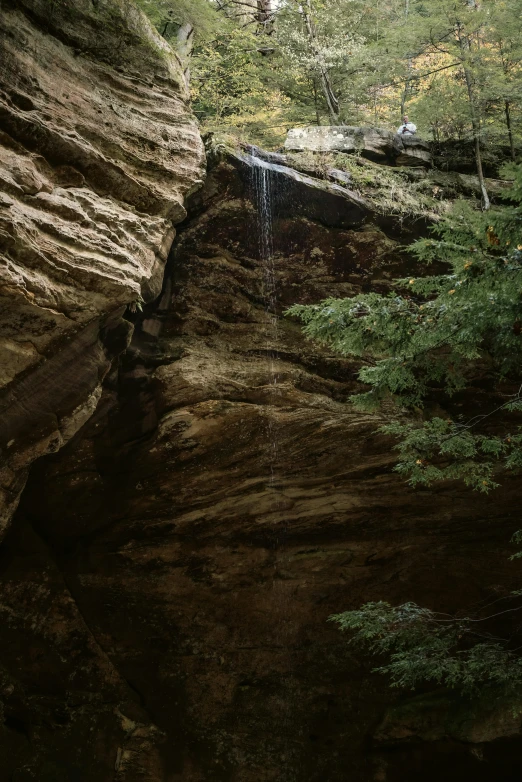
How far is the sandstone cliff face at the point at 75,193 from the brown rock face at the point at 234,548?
1479 millimetres

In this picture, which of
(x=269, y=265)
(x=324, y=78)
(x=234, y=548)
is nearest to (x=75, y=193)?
(x=269, y=265)

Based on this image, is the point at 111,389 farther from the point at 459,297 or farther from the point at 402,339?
the point at 459,297

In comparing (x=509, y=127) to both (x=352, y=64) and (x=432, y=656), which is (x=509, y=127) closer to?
(x=352, y=64)

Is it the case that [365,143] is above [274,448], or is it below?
above

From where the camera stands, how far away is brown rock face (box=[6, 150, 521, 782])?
336 inches

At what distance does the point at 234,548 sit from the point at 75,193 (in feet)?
18.9

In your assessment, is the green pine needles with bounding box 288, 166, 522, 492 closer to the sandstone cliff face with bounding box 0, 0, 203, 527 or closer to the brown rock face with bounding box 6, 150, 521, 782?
the sandstone cliff face with bounding box 0, 0, 203, 527

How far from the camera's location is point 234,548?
9.24m

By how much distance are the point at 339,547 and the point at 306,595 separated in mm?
955

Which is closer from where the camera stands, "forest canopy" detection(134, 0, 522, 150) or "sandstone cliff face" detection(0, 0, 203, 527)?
"sandstone cliff face" detection(0, 0, 203, 527)

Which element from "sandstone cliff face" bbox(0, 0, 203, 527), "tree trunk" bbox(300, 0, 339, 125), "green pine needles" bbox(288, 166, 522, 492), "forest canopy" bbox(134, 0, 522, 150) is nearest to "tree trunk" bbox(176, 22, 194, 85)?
"forest canopy" bbox(134, 0, 522, 150)

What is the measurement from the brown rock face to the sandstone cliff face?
1.48 m

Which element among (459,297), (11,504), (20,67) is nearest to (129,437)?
(11,504)

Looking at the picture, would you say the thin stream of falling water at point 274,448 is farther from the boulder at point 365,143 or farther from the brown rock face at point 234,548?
the boulder at point 365,143
